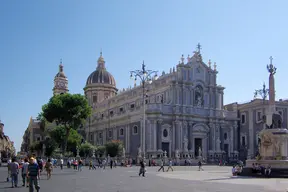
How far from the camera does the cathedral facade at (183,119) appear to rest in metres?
65.6

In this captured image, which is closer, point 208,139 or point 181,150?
point 181,150

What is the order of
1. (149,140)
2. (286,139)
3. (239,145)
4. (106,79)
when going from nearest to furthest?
1. (286,139)
2. (149,140)
3. (239,145)
4. (106,79)

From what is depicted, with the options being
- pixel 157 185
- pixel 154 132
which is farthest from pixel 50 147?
pixel 157 185

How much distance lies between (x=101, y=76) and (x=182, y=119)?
3762 centimetres

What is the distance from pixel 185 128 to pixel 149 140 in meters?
7.22

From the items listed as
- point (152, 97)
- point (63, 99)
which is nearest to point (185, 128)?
point (152, 97)

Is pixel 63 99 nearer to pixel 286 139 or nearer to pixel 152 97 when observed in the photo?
pixel 152 97

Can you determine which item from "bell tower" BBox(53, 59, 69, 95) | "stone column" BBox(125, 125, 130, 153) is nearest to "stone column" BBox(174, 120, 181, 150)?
"stone column" BBox(125, 125, 130, 153)

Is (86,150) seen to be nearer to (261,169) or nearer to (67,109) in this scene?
(67,109)

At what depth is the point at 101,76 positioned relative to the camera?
328 feet

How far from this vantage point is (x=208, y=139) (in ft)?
233

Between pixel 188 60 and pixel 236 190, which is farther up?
pixel 188 60

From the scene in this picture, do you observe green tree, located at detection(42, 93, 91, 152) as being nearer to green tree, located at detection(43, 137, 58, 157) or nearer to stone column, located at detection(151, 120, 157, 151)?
stone column, located at detection(151, 120, 157, 151)

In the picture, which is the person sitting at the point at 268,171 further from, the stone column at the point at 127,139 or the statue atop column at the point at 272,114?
the stone column at the point at 127,139
